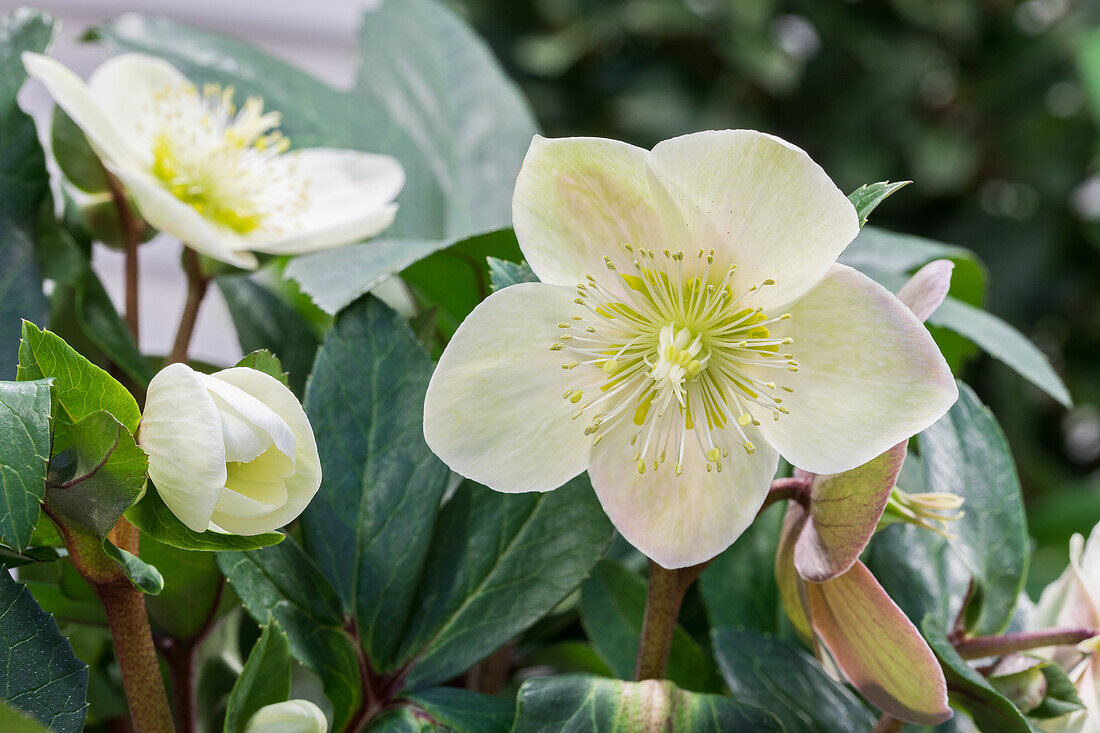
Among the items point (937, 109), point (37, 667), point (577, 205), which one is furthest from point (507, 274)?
point (937, 109)

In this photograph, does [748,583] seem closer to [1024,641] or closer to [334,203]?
[1024,641]

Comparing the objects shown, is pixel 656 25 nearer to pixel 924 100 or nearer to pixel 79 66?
pixel 924 100

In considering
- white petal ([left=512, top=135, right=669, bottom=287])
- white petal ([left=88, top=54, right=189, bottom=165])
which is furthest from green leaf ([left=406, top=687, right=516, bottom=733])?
white petal ([left=88, top=54, right=189, bottom=165])

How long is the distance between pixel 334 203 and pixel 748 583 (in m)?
0.21

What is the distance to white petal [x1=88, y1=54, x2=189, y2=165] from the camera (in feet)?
1.21

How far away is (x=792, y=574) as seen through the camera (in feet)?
0.85

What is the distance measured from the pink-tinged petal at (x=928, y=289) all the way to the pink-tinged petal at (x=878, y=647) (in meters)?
0.06

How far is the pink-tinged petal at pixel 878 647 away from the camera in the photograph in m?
0.23

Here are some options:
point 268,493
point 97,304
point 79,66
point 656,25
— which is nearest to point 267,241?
point 97,304

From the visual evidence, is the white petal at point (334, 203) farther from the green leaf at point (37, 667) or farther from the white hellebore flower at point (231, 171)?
the green leaf at point (37, 667)

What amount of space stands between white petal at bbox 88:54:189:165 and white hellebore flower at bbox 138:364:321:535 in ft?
0.61

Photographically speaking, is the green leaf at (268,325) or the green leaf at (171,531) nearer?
the green leaf at (171,531)

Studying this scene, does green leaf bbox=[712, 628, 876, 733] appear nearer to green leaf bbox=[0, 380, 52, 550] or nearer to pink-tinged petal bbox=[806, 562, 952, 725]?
pink-tinged petal bbox=[806, 562, 952, 725]

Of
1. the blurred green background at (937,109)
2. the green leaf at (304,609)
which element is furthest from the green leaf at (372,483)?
the blurred green background at (937,109)
